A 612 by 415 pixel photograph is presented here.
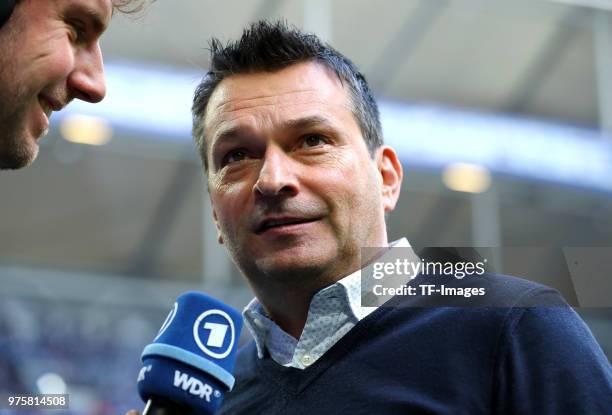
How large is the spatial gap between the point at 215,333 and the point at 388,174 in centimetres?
56

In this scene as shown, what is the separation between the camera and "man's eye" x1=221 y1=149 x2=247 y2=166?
1.66m

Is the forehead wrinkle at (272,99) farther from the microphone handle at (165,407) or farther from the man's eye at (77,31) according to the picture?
the microphone handle at (165,407)

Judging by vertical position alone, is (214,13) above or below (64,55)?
above

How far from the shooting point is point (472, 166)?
635 cm

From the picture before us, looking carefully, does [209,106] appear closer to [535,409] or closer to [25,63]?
[25,63]

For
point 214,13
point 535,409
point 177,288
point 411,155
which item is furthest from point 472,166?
point 535,409

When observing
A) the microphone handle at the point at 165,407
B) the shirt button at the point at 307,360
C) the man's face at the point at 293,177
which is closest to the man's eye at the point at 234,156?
the man's face at the point at 293,177

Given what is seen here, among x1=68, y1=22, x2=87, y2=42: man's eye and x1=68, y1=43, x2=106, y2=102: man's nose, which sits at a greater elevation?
x1=68, y1=22, x2=87, y2=42: man's eye

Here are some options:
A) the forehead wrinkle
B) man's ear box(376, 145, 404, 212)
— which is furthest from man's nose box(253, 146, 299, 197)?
man's ear box(376, 145, 404, 212)

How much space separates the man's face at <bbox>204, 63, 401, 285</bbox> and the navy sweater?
0.51ft

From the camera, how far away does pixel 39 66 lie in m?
1.34

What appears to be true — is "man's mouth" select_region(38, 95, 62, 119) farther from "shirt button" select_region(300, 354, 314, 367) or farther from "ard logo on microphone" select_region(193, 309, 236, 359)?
"shirt button" select_region(300, 354, 314, 367)

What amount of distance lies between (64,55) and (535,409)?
83 centimetres

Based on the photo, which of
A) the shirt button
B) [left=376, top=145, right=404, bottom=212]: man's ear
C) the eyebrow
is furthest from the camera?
[left=376, top=145, right=404, bottom=212]: man's ear
